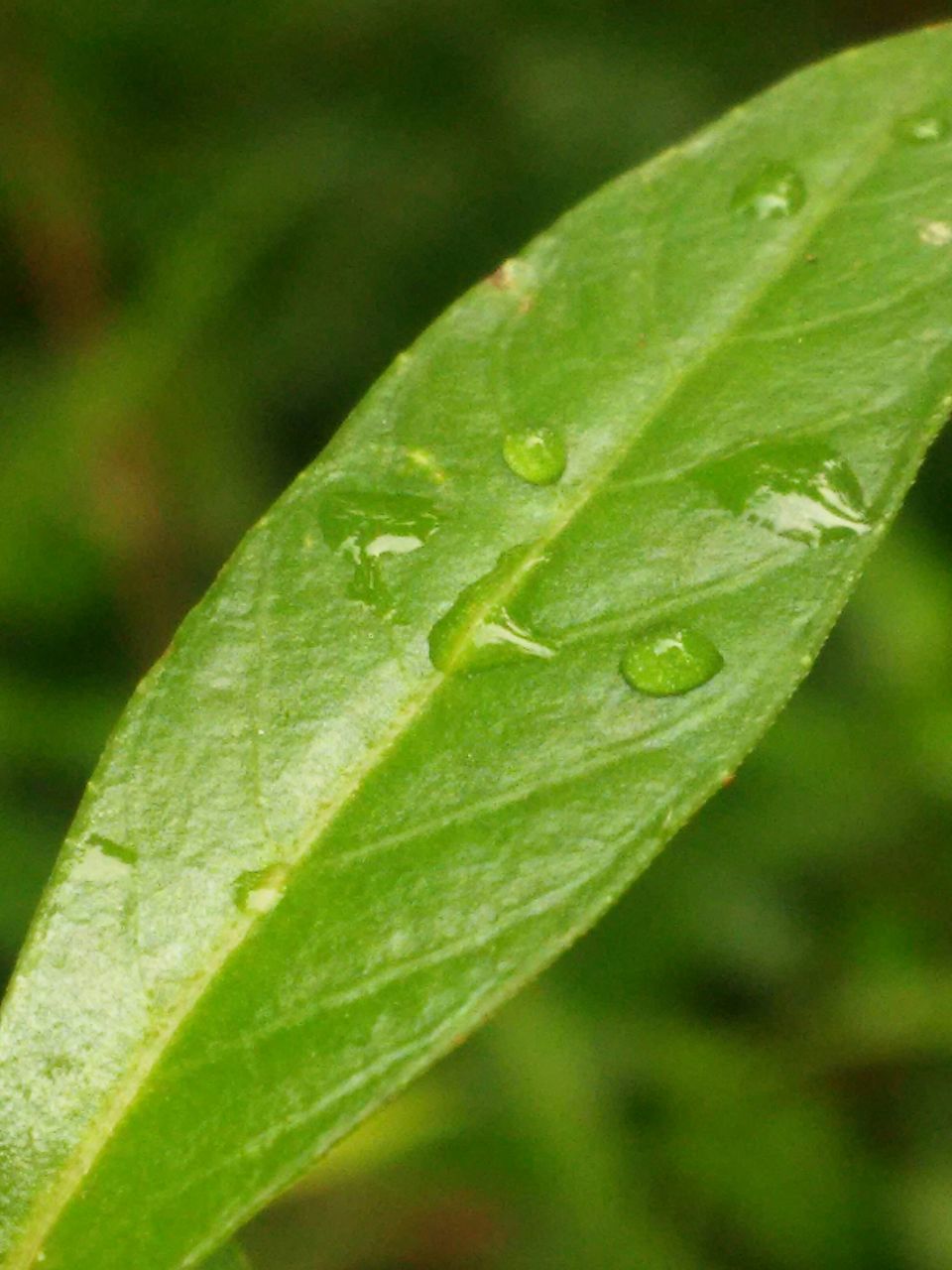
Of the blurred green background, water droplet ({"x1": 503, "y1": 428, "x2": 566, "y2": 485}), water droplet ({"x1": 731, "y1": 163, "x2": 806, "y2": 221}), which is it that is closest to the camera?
water droplet ({"x1": 503, "y1": 428, "x2": 566, "y2": 485})

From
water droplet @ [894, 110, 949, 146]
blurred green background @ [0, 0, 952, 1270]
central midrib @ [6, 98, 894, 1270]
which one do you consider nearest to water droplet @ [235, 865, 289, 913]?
central midrib @ [6, 98, 894, 1270]

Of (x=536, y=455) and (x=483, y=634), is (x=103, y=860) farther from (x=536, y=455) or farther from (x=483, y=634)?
(x=536, y=455)

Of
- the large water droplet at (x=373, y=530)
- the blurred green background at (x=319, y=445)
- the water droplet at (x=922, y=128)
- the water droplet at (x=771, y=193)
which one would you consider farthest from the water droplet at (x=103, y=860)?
the blurred green background at (x=319, y=445)

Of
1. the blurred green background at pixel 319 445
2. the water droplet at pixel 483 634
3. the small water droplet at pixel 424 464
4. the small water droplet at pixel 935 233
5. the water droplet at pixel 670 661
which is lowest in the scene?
the blurred green background at pixel 319 445

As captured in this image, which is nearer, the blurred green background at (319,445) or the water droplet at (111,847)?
the water droplet at (111,847)

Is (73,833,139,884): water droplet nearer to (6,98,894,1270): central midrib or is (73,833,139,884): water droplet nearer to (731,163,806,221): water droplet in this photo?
(6,98,894,1270): central midrib

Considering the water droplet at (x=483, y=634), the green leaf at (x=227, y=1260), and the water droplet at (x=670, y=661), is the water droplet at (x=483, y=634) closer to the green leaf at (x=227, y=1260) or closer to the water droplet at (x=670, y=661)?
the water droplet at (x=670, y=661)

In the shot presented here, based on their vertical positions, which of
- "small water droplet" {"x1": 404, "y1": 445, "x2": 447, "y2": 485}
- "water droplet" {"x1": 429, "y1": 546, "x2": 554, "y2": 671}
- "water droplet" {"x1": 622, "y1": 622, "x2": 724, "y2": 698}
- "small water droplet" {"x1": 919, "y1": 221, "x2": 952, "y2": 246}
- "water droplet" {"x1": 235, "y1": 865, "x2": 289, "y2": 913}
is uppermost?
"small water droplet" {"x1": 404, "y1": 445, "x2": 447, "y2": 485}
